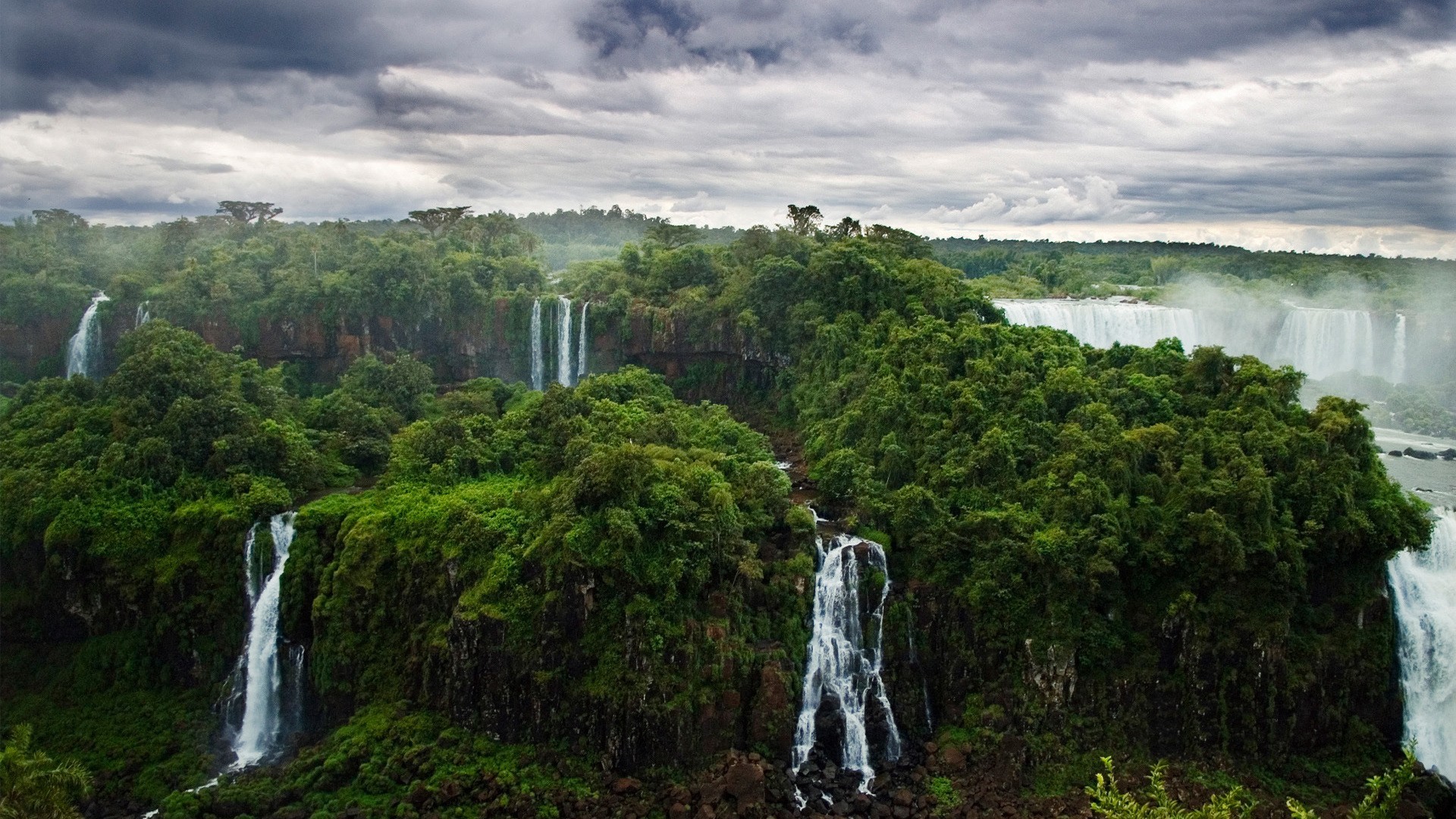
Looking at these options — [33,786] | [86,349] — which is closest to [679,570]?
[33,786]

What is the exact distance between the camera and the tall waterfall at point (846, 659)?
1888cm

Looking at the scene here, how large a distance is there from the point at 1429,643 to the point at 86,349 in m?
42.5

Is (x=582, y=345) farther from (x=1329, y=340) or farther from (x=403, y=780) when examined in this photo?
(x=1329, y=340)

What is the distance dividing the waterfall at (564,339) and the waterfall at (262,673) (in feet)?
54.0

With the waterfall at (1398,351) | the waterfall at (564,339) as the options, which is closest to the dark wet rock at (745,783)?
the waterfall at (564,339)

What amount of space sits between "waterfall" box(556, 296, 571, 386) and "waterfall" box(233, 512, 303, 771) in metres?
16.5

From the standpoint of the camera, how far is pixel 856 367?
28.1 m

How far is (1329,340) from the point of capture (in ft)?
117

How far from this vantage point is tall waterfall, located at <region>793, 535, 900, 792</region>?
18875 mm

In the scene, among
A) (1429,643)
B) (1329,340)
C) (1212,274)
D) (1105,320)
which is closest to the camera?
(1429,643)

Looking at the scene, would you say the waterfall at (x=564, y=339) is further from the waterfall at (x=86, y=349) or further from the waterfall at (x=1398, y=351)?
the waterfall at (x=1398, y=351)

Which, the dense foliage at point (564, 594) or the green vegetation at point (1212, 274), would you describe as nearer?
the dense foliage at point (564, 594)

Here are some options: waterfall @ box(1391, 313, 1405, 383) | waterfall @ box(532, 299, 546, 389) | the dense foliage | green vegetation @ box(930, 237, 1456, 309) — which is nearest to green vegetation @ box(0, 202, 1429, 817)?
the dense foliage

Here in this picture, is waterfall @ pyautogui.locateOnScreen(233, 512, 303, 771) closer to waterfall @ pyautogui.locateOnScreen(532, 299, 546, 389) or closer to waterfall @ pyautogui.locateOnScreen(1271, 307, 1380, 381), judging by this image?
waterfall @ pyautogui.locateOnScreen(532, 299, 546, 389)
